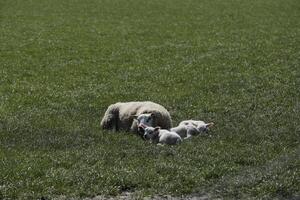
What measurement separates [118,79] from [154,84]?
1.22 m

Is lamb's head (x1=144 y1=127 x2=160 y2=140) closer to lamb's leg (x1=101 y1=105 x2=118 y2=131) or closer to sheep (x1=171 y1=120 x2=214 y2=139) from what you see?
sheep (x1=171 y1=120 x2=214 y2=139)

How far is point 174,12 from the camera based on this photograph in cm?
3734

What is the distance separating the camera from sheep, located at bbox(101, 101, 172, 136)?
12312 mm

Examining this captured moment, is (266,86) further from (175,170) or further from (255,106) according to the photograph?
(175,170)

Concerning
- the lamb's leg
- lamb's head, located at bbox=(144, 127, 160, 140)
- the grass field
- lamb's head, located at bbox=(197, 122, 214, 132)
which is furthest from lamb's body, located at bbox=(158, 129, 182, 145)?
the lamb's leg

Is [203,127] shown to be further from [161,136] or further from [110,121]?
[110,121]

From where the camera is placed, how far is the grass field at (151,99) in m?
9.93

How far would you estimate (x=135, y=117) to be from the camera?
1257 cm

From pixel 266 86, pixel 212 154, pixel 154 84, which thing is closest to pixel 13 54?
pixel 154 84

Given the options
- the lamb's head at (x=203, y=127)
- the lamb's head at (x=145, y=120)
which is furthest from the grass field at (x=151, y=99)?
the lamb's head at (x=145, y=120)

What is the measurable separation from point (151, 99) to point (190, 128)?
3505 mm

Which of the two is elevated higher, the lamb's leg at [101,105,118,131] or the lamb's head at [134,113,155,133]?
the lamb's head at [134,113,155,133]

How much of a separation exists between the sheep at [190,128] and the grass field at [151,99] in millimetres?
262

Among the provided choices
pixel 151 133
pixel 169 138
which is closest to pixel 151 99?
pixel 151 133
